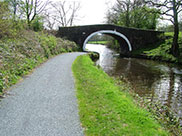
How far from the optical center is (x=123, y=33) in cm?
2483

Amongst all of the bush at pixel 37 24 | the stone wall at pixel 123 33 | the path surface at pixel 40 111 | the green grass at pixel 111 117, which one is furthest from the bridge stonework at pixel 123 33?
the green grass at pixel 111 117

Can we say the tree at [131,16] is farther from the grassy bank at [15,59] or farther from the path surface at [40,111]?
the path surface at [40,111]

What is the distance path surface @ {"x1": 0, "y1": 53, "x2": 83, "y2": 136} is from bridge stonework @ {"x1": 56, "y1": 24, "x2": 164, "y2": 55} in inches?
661

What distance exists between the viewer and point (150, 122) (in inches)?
151

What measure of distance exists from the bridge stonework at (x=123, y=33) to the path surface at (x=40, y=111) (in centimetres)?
1679

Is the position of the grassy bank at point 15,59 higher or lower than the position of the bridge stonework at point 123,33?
lower

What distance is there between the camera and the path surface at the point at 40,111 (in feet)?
10.6

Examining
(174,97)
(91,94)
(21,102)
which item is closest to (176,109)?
Result: (174,97)

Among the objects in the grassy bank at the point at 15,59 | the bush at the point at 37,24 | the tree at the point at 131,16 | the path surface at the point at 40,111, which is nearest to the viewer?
the path surface at the point at 40,111

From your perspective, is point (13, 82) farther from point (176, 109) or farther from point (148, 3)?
point (148, 3)

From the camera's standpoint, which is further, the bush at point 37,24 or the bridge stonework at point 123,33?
the bridge stonework at point 123,33

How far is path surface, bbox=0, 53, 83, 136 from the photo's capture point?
3.24 meters

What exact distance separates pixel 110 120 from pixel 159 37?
971 inches

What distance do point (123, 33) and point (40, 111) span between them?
22516 mm
